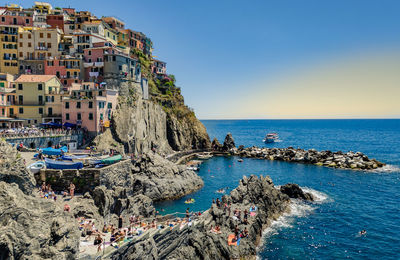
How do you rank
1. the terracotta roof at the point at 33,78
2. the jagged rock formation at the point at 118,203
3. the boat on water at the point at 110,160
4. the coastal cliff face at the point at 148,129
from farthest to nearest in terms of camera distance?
the coastal cliff face at the point at 148,129 → the terracotta roof at the point at 33,78 → the boat on water at the point at 110,160 → the jagged rock formation at the point at 118,203

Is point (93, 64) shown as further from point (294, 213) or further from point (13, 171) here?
point (294, 213)

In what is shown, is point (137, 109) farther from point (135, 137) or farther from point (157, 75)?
point (157, 75)

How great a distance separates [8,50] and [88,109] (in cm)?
3193

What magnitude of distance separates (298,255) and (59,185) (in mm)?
28202

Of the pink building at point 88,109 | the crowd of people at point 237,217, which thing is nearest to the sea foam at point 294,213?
the crowd of people at point 237,217

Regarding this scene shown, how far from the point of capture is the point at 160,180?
48.1 meters

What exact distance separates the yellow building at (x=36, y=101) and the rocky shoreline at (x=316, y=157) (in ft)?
187

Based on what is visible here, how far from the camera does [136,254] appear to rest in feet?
66.3

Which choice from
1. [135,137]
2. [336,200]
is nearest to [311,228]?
[336,200]

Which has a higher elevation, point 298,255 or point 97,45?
point 97,45

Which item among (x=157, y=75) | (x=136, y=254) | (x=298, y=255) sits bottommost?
(x=298, y=255)

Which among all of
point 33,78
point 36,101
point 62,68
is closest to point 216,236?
point 36,101

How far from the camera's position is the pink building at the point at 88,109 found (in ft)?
167

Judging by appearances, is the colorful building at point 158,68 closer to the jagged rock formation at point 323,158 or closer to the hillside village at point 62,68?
the hillside village at point 62,68
